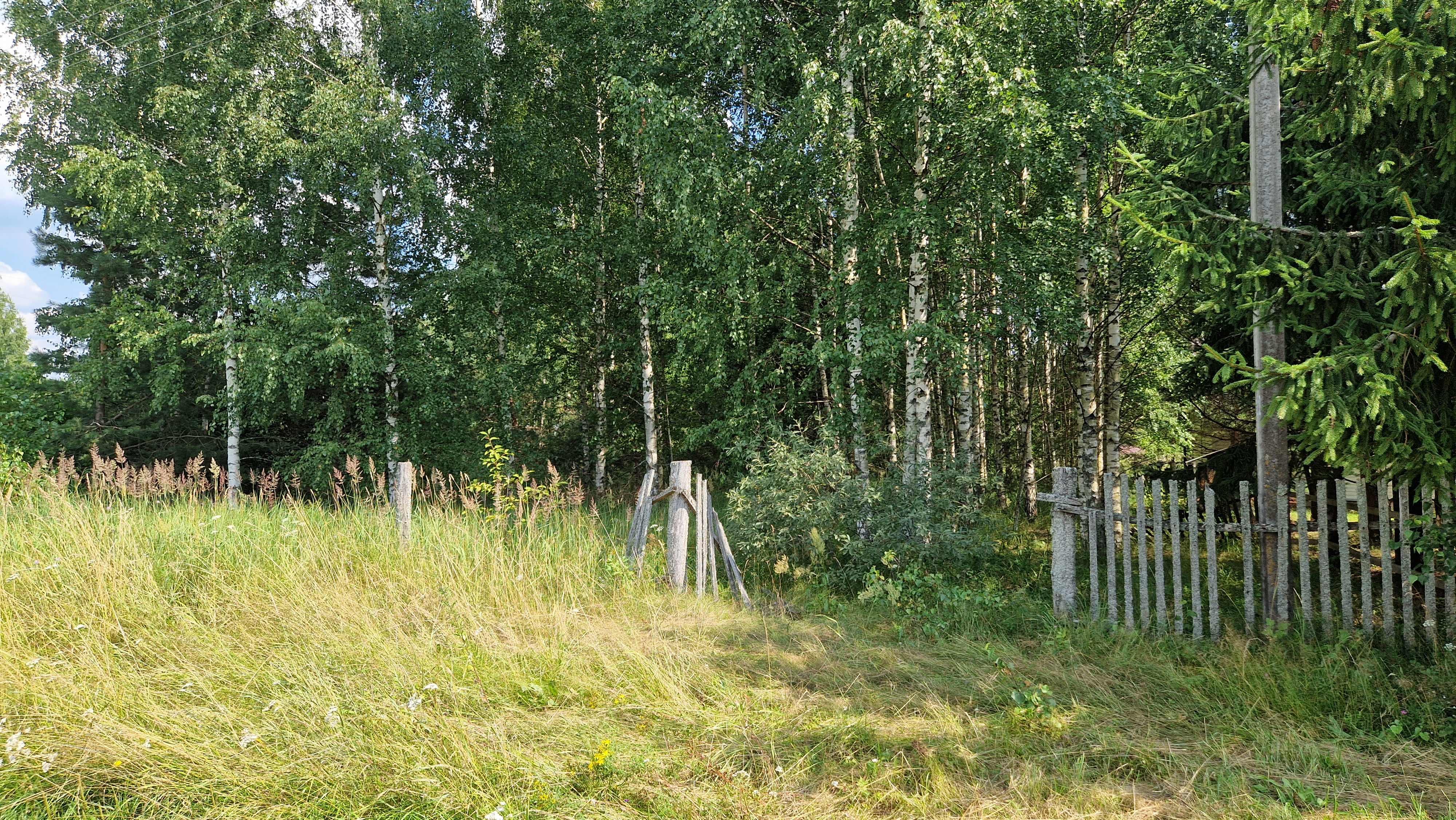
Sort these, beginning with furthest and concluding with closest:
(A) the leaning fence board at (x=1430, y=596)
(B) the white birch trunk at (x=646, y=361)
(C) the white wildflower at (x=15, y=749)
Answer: (B) the white birch trunk at (x=646, y=361) < (A) the leaning fence board at (x=1430, y=596) < (C) the white wildflower at (x=15, y=749)

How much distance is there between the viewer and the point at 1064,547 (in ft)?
20.5

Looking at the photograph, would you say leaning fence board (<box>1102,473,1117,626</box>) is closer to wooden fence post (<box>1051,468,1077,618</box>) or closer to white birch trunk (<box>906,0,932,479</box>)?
wooden fence post (<box>1051,468,1077,618</box>)

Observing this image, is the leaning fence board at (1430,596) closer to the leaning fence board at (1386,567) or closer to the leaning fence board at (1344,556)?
the leaning fence board at (1386,567)

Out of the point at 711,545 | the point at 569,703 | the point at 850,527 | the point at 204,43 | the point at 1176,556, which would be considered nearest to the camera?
the point at 569,703

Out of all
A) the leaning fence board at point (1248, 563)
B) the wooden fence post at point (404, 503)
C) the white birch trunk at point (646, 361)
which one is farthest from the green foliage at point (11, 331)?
the leaning fence board at point (1248, 563)

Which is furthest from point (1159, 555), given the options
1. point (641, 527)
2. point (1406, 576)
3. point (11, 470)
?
point (11, 470)

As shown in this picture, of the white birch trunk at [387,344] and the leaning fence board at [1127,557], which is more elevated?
the white birch trunk at [387,344]

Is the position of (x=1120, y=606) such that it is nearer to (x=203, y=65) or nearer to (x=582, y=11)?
(x=582, y=11)

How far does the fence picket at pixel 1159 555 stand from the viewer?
554 centimetres

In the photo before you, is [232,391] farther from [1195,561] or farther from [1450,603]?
[1450,603]

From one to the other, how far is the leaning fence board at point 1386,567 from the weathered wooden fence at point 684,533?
4.40m

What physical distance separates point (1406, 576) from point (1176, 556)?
4.07 ft

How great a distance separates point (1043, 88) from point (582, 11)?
311 inches

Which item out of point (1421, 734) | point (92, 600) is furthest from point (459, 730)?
point (1421, 734)
